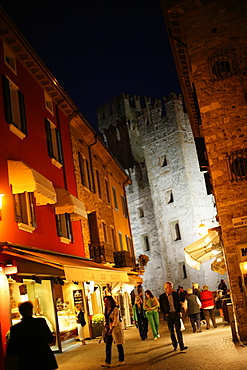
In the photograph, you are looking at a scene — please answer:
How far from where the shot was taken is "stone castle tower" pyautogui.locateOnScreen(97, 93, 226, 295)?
40781 millimetres

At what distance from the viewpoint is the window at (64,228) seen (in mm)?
15884

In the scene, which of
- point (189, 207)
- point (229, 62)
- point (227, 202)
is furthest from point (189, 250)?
point (189, 207)

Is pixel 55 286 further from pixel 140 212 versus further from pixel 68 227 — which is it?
pixel 140 212

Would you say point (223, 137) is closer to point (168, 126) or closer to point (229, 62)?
point (229, 62)

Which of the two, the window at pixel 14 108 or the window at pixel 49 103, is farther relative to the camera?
Answer: the window at pixel 49 103

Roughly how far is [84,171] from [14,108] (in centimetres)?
728

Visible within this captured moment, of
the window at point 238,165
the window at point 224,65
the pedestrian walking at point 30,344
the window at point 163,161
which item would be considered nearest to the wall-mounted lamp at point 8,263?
the pedestrian walking at point 30,344

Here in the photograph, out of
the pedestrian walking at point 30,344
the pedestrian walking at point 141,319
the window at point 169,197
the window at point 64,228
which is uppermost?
the window at point 169,197

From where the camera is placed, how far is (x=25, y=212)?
512 inches

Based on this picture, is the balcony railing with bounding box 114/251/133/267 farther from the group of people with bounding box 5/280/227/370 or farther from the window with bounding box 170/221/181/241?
the window with bounding box 170/221/181/241

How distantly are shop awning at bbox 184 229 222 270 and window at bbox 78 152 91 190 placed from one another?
235 inches

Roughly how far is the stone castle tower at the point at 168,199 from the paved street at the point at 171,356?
85.3 ft

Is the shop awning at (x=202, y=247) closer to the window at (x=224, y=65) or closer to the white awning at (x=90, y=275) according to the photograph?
the white awning at (x=90, y=275)

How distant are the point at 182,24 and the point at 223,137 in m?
3.75
